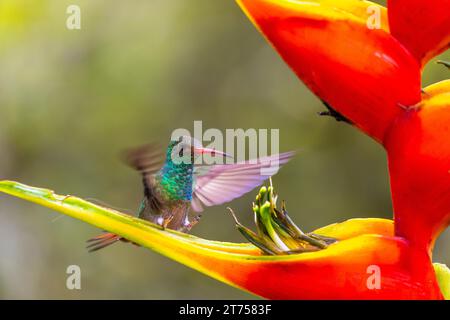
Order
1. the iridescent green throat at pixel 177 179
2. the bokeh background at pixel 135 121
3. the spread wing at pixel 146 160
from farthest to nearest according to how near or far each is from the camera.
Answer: the bokeh background at pixel 135 121, the iridescent green throat at pixel 177 179, the spread wing at pixel 146 160

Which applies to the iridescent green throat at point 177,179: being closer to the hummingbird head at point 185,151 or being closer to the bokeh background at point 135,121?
the hummingbird head at point 185,151

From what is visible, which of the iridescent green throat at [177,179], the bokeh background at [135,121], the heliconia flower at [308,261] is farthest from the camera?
the bokeh background at [135,121]

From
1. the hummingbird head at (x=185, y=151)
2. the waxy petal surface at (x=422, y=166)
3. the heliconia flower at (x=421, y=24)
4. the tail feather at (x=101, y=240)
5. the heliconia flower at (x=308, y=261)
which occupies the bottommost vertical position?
the heliconia flower at (x=308, y=261)

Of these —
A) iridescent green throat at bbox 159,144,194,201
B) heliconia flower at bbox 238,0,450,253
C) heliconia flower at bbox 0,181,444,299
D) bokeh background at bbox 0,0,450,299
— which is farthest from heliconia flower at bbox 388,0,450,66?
bokeh background at bbox 0,0,450,299

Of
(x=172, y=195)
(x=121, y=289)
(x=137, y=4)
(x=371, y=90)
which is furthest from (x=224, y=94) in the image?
(x=371, y=90)

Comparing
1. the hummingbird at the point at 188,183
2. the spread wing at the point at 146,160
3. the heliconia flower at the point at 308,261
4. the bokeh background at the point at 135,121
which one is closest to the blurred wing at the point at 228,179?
the hummingbird at the point at 188,183

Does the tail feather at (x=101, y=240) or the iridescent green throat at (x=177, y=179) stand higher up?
the iridescent green throat at (x=177, y=179)

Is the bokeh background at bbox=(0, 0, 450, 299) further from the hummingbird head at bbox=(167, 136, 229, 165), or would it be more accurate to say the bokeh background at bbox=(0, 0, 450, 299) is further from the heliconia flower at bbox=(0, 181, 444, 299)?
the heliconia flower at bbox=(0, 181, 444, 299)
